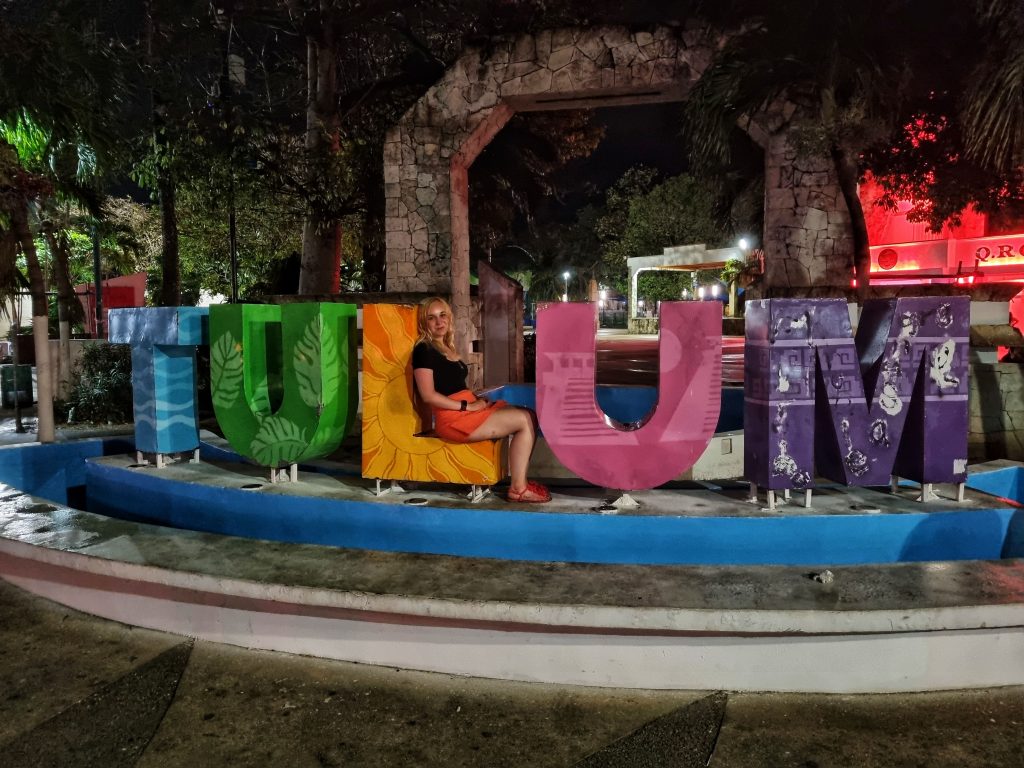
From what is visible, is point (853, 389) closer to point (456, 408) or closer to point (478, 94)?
point (456, 408)

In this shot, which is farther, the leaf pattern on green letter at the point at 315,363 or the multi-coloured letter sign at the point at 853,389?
the leaf pattern on green letter at the point at 315,363

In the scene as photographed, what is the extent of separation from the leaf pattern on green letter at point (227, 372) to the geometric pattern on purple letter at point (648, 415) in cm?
220

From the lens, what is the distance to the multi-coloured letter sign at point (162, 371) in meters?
5.70

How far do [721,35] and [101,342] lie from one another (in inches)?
354

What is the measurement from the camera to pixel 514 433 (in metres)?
4.77

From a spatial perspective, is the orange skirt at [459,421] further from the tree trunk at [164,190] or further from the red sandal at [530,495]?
the tree trunk at [164,190]

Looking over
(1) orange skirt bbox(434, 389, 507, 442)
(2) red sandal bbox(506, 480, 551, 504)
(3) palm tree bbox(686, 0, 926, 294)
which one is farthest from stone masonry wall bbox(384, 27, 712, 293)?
(2) red sandal bbox(506, 480, 551, 504)

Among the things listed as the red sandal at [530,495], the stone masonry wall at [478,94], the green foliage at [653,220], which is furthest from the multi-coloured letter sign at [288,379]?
the green foliage at [653,220]

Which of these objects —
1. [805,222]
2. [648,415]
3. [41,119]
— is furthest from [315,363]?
[805,222]

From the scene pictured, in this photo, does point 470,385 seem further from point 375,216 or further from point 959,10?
point 959,10

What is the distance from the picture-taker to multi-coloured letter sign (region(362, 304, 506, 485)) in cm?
484

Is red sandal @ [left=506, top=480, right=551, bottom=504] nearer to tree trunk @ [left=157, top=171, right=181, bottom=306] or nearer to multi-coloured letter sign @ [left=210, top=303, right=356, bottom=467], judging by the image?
multi-coloured letter sign @ [left=210, top=303, right=356, bottom=467]

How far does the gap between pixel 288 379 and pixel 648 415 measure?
243 cm

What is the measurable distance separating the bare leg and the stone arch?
572cm
